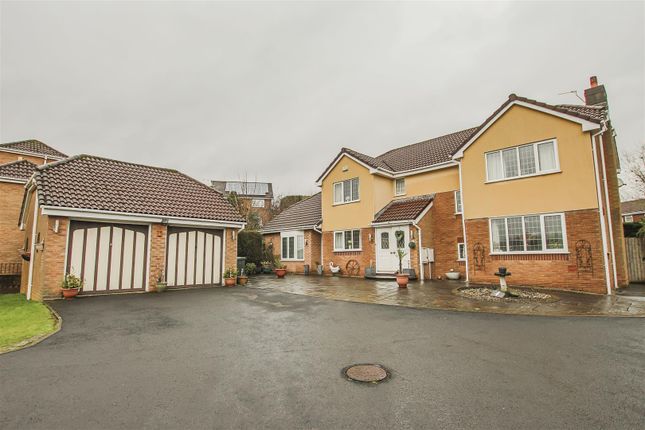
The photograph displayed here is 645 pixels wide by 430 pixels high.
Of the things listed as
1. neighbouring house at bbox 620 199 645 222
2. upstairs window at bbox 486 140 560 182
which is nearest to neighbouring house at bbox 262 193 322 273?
upstairs window at bbox 486 140 560 182

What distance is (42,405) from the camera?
3.42 metres

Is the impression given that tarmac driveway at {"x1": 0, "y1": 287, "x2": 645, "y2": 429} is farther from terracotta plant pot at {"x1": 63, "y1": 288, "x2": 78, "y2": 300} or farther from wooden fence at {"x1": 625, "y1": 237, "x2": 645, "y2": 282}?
wooden fence at {"x1": 625, "y1": 237, "x2": 645, "y2": 282}

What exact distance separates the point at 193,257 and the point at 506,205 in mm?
14513

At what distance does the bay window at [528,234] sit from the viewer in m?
12.8

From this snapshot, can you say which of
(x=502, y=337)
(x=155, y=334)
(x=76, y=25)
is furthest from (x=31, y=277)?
(x=502, y=337)

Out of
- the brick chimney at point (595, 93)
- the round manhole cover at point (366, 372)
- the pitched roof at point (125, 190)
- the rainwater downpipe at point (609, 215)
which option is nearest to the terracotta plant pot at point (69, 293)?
the pitched roof at point (125, 190)

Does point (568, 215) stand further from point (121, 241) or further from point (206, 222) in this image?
point (121, 241)

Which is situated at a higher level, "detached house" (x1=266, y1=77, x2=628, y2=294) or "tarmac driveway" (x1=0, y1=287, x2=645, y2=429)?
"detached house" (x1=266, y1=77, x2=628, y2=294)

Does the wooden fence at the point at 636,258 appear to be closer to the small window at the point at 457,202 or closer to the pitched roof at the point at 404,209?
the small window at the point at 457,202

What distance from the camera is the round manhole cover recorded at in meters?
4.17

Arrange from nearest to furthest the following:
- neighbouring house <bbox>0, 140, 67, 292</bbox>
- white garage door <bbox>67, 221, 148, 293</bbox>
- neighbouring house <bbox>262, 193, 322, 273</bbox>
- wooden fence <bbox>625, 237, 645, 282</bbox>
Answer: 1. white garage door <bbox>67, 221, 148, 293</bbox>
2. wooden fence <bbox>625, 237, 645, 282</bbox>
3. neighbouring house <bbox>0, 140, 67, 292</bbox>
4. neighbouring house <bbox>262, 193, 322, 273</bbox>

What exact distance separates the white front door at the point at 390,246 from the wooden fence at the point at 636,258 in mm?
11274

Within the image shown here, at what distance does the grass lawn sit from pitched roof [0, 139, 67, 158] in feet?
65.4

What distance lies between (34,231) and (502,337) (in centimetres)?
1632
